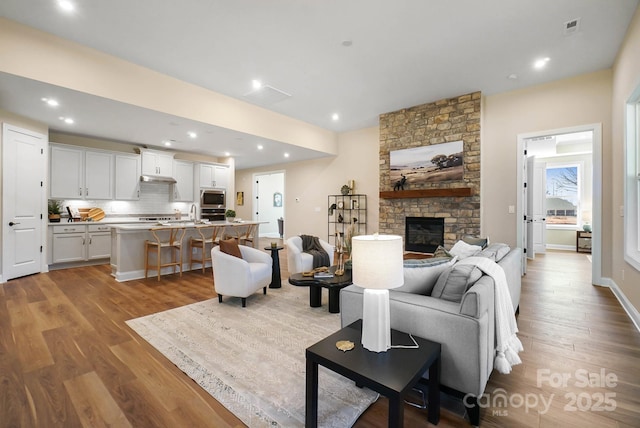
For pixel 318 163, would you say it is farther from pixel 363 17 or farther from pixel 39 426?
pixel 39 426

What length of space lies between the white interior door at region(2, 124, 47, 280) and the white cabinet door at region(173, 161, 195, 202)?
8.63 ft

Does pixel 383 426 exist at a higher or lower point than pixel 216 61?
lower

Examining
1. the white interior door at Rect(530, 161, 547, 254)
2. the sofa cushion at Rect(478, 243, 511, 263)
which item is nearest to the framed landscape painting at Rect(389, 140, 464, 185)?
the sofa cushion at Rect(478, 243, 511, 263)

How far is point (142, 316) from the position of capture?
3117 millimetres

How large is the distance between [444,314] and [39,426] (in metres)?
2.34

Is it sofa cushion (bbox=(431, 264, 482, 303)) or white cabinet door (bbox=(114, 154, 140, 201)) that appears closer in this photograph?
sofa cushion (bbox=(431, 264, 482, 303))

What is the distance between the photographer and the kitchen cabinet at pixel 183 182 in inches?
296

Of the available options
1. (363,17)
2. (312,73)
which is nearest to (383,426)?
(363,17)

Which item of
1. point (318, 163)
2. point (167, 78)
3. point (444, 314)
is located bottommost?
point (444, 314)

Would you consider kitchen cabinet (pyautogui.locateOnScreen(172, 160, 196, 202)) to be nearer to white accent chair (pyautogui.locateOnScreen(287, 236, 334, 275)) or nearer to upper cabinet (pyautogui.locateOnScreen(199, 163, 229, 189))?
upper cabinet (pyautogui.locateOnScreen(199, 163, 229, 189))

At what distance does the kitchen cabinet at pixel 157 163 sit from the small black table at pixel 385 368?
705 centimetres

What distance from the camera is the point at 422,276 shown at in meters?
2.00

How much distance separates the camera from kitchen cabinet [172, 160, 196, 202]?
7.52m

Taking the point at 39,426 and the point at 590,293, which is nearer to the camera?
the point at 39,426
